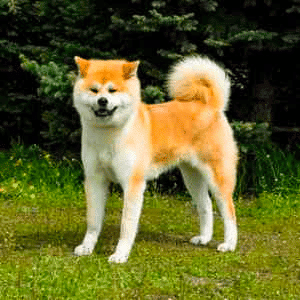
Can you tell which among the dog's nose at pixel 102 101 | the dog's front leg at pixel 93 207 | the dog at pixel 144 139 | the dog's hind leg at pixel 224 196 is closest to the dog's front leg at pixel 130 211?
→ the dog at pixel 144 139

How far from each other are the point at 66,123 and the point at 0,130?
156 centimetres

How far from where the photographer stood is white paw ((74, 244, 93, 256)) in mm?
4988

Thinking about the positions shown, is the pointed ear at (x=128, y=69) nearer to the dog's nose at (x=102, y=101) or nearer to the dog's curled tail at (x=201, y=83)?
the dog's nose at (x=102, y=101)

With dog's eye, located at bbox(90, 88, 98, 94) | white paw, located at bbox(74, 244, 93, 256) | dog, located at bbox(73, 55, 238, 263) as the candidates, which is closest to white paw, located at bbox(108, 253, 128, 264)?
dog, located at bbox(73, 55, 238, 263)

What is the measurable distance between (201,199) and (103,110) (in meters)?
1.49

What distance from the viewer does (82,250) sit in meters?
5.01

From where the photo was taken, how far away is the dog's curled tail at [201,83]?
18.3 feet

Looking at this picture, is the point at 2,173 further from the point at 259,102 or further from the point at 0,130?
the point at 259,102

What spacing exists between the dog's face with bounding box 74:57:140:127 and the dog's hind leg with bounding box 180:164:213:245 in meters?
1.11

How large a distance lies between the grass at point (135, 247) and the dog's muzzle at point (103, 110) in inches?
40.5

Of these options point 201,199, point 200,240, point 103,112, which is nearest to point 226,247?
point 200,240

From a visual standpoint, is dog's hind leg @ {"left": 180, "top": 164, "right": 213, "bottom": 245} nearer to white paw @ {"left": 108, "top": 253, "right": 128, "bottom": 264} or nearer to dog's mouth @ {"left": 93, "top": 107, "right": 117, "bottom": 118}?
white paw @ {"left": 108, "top": 253, "right": 128, "bottom": 264}

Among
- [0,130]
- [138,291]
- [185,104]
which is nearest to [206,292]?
[138,291]

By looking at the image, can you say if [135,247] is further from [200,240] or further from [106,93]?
[106,93]
